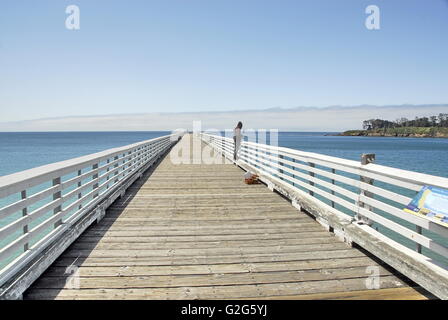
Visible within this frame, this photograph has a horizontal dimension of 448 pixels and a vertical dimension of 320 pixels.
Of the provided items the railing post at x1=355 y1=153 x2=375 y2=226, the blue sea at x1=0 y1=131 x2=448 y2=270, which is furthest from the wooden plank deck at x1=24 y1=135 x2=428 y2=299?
the blue sea at x1=0 y1=131 x2=448 y2=270

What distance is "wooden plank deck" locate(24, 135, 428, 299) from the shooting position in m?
3.11

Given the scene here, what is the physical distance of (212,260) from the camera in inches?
152

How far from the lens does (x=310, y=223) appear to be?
5387 millimetres

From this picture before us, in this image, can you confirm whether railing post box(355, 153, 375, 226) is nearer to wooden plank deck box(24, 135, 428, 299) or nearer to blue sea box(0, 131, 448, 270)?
wooden plank deck box(24, 135, 428, 299)

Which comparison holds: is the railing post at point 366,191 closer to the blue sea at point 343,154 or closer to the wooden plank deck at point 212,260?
the wooden plank deck at point 212,260

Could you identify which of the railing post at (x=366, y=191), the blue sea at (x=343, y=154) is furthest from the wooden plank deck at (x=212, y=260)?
the blue sea at (x=343, y=154)

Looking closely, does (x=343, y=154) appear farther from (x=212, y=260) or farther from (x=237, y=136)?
(x=212, y=260)

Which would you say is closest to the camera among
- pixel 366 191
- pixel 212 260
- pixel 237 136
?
pixel 212 260

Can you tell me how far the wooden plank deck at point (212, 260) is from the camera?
10.2 ft

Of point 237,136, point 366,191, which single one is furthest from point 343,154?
point 366,191

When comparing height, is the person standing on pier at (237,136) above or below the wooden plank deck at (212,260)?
above
